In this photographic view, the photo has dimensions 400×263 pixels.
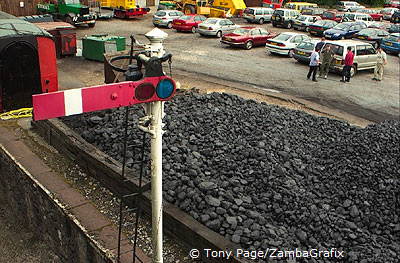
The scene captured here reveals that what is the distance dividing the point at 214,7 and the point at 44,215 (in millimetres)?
32157

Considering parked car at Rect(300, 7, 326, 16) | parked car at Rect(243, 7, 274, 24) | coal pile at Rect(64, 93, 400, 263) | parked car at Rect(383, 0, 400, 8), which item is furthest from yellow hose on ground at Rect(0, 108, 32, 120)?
Result: parked car at Rect(383, 0, 400, 8)

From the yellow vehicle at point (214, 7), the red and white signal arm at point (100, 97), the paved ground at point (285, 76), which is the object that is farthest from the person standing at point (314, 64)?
the yellow vehicle at point (214, 7)

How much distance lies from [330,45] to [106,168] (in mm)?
15845

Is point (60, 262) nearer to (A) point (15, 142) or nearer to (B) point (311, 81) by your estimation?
(A) point (15, 142)

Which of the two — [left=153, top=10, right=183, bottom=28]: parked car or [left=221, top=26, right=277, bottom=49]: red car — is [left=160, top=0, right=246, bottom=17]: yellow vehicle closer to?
[left=153, top=10, right=183, bottom=28]: parked car

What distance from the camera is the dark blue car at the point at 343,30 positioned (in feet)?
95.8

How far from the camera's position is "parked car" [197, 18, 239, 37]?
91.8 feet

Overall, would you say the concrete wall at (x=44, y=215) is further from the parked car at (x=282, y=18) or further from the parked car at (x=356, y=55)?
the parked car at (x=282, y=18)

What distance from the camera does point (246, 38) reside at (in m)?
24.8

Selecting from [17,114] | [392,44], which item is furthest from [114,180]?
[392,44]

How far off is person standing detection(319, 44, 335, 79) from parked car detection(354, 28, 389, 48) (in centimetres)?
1215

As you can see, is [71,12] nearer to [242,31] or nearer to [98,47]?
[98,47]

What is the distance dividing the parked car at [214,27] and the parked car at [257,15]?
7561 mm

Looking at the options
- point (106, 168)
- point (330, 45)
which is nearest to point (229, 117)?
point (106, 168)
